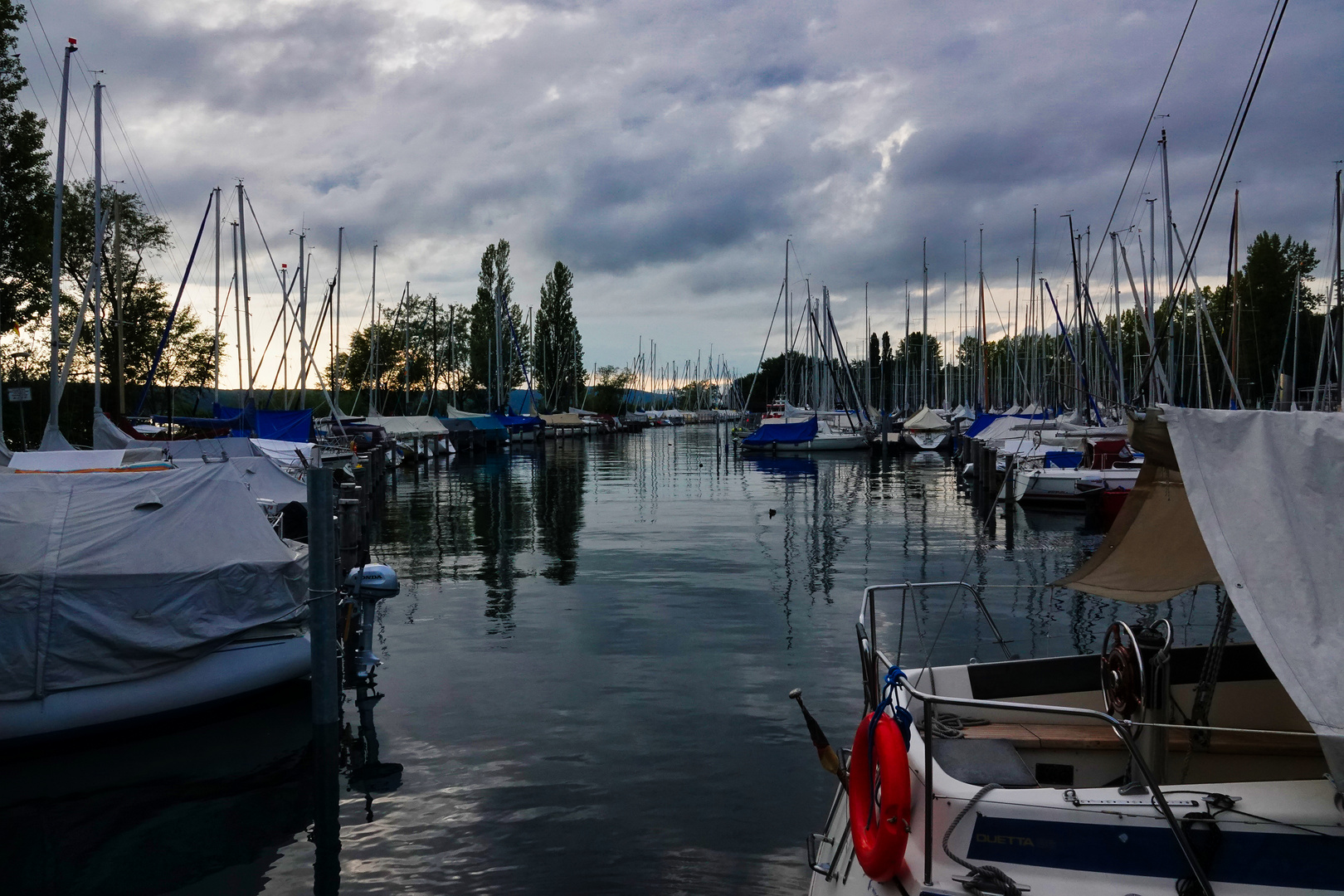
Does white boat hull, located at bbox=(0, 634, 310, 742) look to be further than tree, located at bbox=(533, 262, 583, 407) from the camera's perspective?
No

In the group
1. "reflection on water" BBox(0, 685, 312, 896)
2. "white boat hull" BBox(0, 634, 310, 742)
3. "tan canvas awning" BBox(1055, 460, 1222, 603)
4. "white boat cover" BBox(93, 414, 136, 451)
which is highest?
"white boat cover" BBox(93, 414, 136, 451)

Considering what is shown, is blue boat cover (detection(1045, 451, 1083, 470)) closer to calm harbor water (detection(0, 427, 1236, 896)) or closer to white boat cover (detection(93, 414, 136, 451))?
calm harbor water (detection(0, 427, 1236, 896))

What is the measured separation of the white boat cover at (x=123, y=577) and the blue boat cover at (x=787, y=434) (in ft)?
169

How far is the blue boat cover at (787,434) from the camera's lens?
62125mm

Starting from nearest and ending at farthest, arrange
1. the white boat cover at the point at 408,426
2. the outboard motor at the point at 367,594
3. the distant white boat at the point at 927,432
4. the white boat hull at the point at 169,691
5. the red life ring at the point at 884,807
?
the red life ring at the point at 884,807 → the white boat hull at the point at 169,691 → the outboard motor at the point at 367,594 → the white boat cover at the point at 408,426 → the distant white boat at the point at 927,432

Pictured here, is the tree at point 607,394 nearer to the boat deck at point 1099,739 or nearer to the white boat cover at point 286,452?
the white boat cover at point 286,452

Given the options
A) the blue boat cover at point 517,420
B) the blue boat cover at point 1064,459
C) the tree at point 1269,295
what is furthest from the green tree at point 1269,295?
the blue boat cover at point 517,420

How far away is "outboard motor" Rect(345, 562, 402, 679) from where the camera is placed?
467 inches

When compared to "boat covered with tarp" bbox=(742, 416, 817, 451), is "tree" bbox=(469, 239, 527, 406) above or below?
above

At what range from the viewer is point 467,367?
310 ft

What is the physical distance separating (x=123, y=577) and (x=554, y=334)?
87072mm

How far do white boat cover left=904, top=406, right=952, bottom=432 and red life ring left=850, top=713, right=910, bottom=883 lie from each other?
208 feet

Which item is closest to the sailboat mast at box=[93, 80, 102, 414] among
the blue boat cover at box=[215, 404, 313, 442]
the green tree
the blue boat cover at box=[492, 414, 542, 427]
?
the blue boat cover at box=[215, 404, 313, 442]

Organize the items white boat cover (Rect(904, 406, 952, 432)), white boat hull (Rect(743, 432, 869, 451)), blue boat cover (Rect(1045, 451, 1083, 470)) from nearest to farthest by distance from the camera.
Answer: blue boat cover (Rect(1045, 451, 1083, 470)), white boat hull (Rect(743, 432, 869, 451)), white boat cover (Rect(904, 406, 952, 432))
